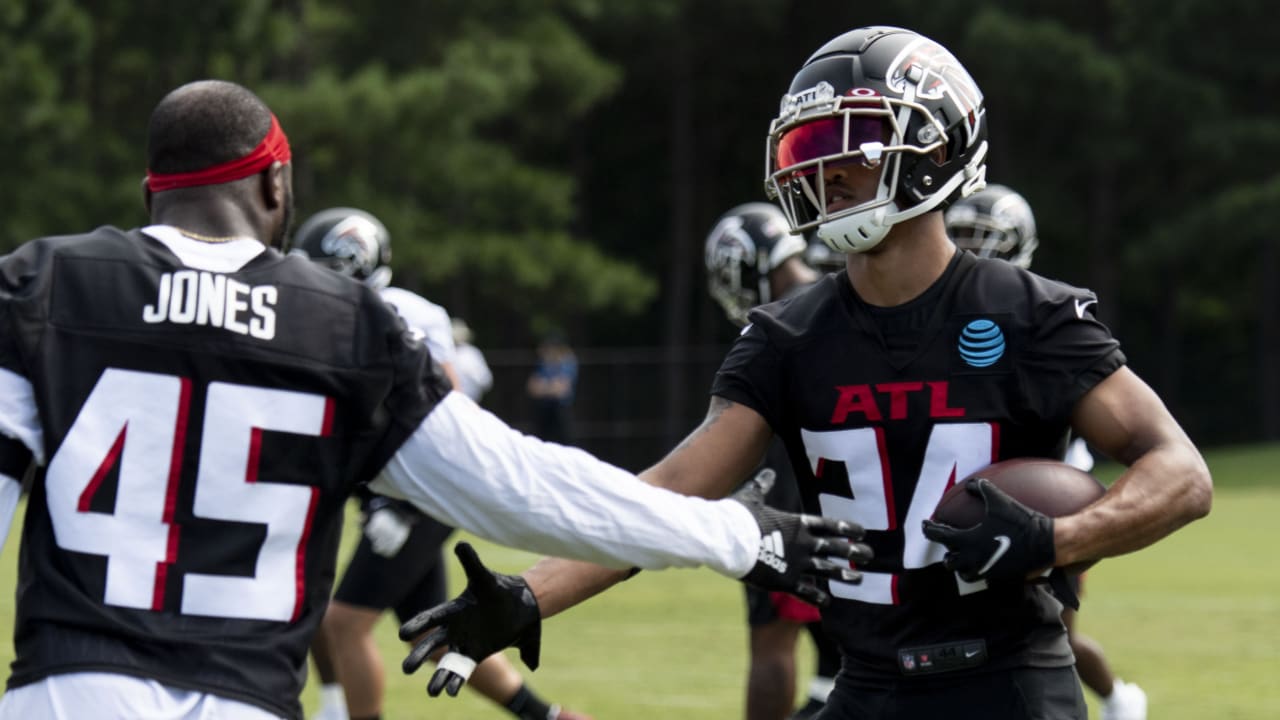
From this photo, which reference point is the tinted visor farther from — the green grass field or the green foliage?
the green foliage

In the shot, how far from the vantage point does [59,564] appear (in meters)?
3.05

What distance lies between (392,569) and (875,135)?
4.19 m

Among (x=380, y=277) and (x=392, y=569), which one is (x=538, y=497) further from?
(x=380, y=277)

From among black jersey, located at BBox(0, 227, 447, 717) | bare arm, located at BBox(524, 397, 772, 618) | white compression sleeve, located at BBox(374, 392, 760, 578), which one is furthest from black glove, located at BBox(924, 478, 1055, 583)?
black jersey, located at BBox(0, 227, 447, 717)

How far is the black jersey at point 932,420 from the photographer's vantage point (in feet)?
12.5

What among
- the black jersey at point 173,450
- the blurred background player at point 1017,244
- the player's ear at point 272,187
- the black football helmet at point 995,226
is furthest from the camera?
the black football helmet at point 995,226

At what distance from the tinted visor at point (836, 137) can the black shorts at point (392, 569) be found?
3899 mm

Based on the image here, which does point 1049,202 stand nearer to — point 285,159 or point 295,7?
point 295,7

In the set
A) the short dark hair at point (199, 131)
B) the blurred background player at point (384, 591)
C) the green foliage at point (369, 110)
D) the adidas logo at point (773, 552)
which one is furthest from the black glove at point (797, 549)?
the green foliage at point (369, 110)

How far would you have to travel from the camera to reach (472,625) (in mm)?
3586

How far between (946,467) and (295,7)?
89.7 feet

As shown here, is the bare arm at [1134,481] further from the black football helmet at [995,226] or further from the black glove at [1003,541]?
the black football helmet at [995,226]

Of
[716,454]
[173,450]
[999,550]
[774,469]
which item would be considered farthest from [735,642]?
[173,450]

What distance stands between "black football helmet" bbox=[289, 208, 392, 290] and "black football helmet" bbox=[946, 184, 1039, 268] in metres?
2.44
